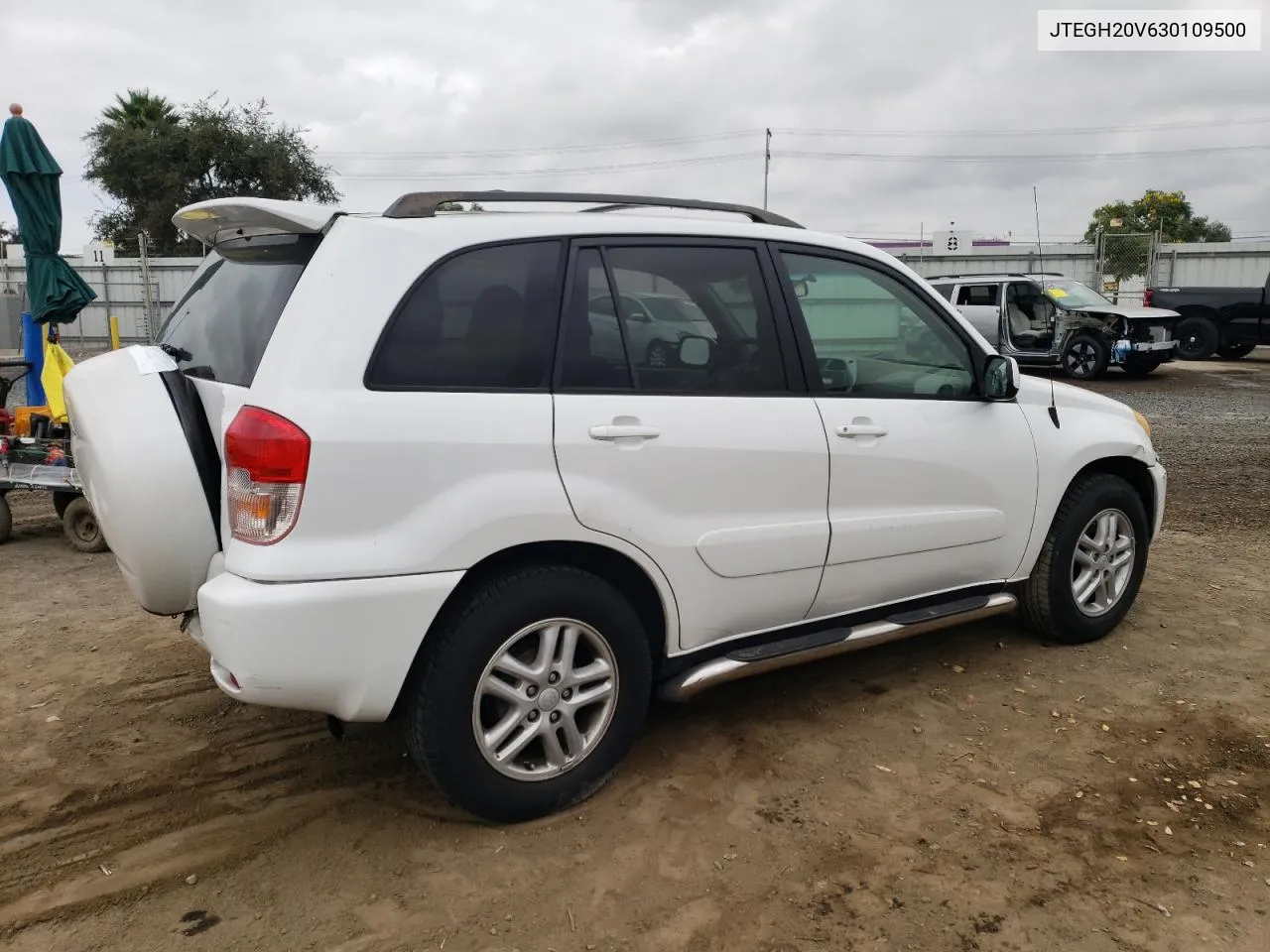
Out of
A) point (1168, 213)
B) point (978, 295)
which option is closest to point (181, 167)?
point (978, 295)

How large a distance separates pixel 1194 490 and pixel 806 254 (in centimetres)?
557

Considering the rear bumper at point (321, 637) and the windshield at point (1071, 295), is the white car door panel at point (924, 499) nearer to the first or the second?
the rear bumper at point (321, 637)

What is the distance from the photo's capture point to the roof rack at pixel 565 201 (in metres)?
2.79

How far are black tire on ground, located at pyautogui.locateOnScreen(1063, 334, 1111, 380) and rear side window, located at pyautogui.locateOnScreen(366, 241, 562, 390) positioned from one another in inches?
588

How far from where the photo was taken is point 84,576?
5.53m

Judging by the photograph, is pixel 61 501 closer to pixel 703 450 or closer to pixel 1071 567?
pixel 703 450

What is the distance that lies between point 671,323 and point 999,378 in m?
1.41

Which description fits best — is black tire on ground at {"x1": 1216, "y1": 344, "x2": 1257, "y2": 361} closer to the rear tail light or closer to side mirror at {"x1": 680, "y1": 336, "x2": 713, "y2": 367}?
side mirror at {"x1": 680, "y1": 336, "x2": 713, "y2": 367}

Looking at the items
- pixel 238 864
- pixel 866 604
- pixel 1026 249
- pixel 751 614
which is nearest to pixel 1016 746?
pixel 866 604

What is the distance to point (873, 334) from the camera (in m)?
3.62

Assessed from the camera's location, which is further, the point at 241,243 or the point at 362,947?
the point at 241,243

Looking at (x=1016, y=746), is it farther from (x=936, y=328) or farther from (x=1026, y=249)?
(x=1026, y=249)

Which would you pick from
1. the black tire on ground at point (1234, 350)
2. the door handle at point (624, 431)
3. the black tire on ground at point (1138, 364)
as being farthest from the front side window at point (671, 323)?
the black tire on ground at point (1234, 350)

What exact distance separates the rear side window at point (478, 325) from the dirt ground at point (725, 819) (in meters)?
1.35
